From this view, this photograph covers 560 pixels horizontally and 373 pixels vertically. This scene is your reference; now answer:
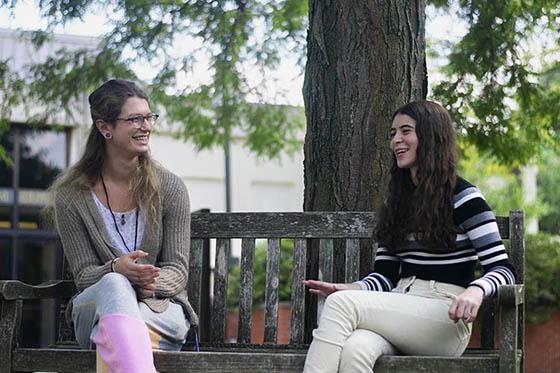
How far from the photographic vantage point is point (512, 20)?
27.0ft

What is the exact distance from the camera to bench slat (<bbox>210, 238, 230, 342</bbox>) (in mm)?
5605

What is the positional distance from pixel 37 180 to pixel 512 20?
13.8m

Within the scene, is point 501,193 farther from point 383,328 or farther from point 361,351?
point 361,351

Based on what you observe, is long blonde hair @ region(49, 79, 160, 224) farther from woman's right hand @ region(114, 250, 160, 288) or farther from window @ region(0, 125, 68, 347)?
window @ region(0, 125, 68, 347)

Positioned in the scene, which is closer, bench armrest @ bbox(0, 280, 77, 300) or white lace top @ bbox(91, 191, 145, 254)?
bench armrest @ bbox(0, 280, 77, 300)

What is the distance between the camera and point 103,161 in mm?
5305

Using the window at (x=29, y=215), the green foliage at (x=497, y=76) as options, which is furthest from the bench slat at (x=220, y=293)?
the window at (x=29, y=215)

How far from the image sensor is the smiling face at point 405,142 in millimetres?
4777

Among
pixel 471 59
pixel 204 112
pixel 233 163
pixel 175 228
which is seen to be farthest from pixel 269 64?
pixel 233 163

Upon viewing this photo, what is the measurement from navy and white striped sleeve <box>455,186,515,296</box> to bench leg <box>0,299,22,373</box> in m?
2.03

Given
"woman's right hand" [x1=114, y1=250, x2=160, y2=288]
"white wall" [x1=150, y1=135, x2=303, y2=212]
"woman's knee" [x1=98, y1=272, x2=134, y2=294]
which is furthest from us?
"white wall" [x1=150, y1=135, x2=303, y2=212]

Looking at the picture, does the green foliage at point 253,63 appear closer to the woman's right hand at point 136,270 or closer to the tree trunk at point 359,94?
the tree trunk at point 359,94

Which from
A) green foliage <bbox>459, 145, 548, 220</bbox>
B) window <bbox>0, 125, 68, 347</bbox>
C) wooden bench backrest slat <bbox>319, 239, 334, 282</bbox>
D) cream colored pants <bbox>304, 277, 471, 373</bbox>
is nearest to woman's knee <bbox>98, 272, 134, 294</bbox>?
cream colored pants <bbox>304, 277, 471, 373</bbox>

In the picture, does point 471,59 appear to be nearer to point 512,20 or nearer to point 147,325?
point 512,20
